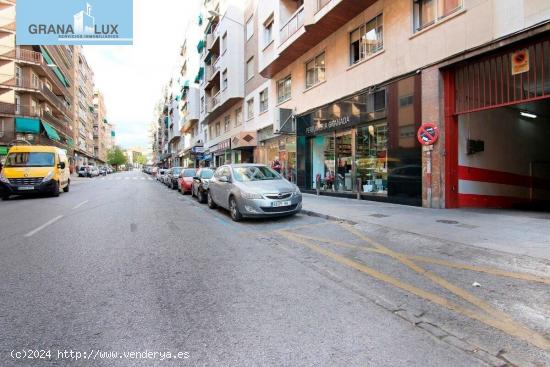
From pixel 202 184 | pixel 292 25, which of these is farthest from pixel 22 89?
pixel 202 184

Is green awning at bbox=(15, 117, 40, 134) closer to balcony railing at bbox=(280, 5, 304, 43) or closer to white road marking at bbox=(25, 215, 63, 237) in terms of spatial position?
balcony railing at bbox=(280, 5, 304, 43)

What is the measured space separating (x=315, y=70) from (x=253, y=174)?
29.3 ft

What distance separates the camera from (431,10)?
10.6 meters

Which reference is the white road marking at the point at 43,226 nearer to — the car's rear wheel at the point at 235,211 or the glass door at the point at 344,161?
the car's rear wheel at the point at 235,211

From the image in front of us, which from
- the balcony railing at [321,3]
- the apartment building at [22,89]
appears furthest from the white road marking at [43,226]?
the apartment building at [22,89]

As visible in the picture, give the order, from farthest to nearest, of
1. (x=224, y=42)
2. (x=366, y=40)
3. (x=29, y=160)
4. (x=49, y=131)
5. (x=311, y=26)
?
1. (x=49, y=131)
2. (x=224, y=42)
3. (x=29, y=160)
4. (x=311, y=26)
5. (x=366, y=40)

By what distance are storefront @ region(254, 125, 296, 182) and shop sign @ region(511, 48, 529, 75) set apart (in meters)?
10.9

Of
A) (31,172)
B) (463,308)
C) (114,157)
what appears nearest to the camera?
(463,308)

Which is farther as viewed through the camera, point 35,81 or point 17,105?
point 35,81

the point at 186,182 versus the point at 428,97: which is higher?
the point at 428,97

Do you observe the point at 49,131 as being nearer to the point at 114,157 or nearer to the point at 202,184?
the point at 202,184

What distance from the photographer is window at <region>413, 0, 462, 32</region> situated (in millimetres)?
9855

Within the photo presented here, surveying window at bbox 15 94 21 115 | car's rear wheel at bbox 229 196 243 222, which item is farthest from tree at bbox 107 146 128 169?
car's rear wheel at bbox 229 196 243 222

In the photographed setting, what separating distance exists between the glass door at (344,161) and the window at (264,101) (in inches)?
343
